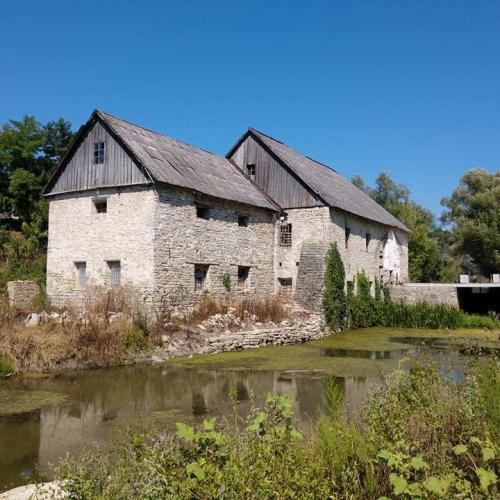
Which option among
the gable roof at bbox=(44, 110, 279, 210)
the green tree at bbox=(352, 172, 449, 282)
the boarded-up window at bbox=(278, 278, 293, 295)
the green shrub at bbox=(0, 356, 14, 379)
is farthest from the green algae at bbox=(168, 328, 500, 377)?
the green tree at bbox=(352, 172, 449, 282)

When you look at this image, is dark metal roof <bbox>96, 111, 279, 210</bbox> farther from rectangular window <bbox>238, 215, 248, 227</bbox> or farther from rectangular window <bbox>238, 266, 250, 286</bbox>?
rectangular window <bbox>238, 266, 250, 286</bbox>

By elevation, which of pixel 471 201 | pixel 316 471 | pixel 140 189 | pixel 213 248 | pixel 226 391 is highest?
pixel 471 201

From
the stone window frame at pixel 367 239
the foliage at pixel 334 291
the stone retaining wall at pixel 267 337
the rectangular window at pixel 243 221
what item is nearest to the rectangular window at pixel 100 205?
the rectangular window at pixel 243 221

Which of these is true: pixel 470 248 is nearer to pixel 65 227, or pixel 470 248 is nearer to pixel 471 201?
pixel 471 201

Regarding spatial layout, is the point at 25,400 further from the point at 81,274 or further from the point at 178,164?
the point at 178,164

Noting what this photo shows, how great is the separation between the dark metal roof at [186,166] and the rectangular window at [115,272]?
12.9 ft

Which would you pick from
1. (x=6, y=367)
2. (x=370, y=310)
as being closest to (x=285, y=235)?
(x=370, y=310)

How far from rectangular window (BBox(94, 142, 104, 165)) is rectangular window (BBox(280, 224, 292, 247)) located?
975 cm

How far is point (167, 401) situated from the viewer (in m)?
10.9

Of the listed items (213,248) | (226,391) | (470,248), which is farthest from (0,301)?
(470,248)

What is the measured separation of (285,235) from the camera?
1019 inches

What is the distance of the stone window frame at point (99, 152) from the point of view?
20.6 metres

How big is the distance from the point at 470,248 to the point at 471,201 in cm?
434

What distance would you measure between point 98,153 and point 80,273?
5118mm
